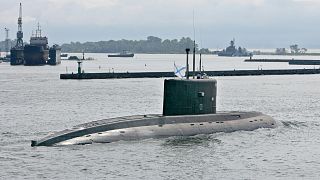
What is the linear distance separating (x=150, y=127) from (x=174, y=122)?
1908 mm

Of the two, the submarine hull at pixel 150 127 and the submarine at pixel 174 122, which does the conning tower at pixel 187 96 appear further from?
the submarine hull at pixel 150 127

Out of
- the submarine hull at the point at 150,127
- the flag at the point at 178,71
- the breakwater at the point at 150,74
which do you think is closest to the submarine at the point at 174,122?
the submarine hull at the point at 150,127

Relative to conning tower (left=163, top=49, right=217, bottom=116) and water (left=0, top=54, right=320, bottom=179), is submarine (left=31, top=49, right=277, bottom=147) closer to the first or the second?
conning tower (left=163, top=49, right=217, bottom=116)

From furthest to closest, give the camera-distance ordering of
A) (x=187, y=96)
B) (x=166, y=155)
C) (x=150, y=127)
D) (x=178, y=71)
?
(x=187, y=96)
(x=178, y=71)
(x=150, y=127)
(x=166, y=155)

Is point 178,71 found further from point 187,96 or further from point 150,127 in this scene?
point 150,127

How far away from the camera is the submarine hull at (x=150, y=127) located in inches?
1426

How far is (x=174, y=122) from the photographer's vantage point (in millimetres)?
40969

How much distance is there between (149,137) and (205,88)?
5.50 meters

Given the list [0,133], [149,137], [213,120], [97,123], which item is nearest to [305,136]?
[213,120]

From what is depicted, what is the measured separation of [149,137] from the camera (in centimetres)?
3903

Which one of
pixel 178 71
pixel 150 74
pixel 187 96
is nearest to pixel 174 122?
pixel 187 96

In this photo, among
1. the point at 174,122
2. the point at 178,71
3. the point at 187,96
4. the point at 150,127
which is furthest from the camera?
the point at 187,96

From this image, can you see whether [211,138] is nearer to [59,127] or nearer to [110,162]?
[110,162]

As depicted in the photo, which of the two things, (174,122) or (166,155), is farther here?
(174,122)
